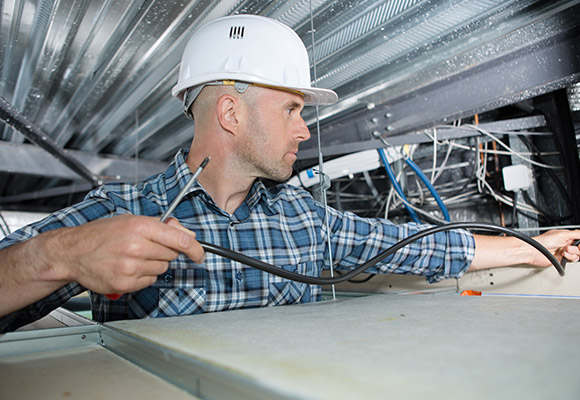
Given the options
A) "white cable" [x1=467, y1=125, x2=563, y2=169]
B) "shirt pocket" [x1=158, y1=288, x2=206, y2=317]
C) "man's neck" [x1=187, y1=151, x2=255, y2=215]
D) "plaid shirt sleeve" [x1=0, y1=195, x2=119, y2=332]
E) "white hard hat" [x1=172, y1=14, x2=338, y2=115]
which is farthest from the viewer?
"white cable" [x1=467, y1=125, x2=563, y2=169]

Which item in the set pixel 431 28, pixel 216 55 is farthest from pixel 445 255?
pixel 216 55

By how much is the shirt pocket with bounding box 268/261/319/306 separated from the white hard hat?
1.57 ft

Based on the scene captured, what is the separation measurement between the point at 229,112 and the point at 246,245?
363 mm

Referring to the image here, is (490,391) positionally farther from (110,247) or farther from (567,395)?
(110,247)

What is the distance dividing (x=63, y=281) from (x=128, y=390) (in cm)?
28

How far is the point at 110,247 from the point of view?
1.75ft

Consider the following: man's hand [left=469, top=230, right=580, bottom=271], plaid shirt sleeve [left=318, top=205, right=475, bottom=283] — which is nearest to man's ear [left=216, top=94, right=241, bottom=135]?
plaid shirt sleeve [left=318, top=205, right=475, bottom=283]

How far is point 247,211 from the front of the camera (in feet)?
3.62

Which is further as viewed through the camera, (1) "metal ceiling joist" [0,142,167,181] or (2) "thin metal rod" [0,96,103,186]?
(1) "metal ceiling joist" [0,142,167,181]

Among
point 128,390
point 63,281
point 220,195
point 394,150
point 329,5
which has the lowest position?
point 128,390

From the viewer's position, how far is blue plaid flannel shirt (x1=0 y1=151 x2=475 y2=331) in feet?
2.99

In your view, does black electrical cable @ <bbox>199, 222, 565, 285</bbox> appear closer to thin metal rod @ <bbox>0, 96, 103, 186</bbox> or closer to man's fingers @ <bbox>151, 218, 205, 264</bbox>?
man's fingers @ <bbox>151, 218, 205, 264</bbox>

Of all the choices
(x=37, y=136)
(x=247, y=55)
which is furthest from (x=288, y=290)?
(x=37, y=136)

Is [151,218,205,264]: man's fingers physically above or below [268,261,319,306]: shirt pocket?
above
